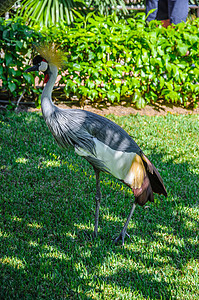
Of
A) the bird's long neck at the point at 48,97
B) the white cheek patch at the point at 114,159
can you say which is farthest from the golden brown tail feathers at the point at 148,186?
the bird's long neck at the point at 48,97

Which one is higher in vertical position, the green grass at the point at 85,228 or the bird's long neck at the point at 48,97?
the bird's long neck at the point at 48,97

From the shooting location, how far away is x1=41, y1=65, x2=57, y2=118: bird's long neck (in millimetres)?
3100

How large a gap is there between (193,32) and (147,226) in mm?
4436

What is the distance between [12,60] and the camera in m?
5.86

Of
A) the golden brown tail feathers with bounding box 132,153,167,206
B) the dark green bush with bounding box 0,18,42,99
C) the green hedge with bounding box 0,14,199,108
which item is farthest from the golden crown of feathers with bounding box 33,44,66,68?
the green hedge with bounding box 0,14,199,108

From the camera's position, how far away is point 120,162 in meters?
3.05

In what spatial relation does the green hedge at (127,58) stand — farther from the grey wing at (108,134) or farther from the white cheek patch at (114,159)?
the white cheek patch at (114,159)

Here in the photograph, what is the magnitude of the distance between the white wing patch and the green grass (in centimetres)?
45

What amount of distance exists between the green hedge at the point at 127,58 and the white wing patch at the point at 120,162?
3.37 metres

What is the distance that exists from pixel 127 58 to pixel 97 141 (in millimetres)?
3756

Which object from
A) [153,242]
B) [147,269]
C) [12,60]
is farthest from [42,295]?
[12,60]

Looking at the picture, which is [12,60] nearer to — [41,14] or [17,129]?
[17,129]

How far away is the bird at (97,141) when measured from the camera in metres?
3.01

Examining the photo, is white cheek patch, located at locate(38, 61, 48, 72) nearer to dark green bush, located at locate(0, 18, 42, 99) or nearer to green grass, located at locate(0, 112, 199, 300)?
green grass, located at locate(0, 112, 199, 300)
